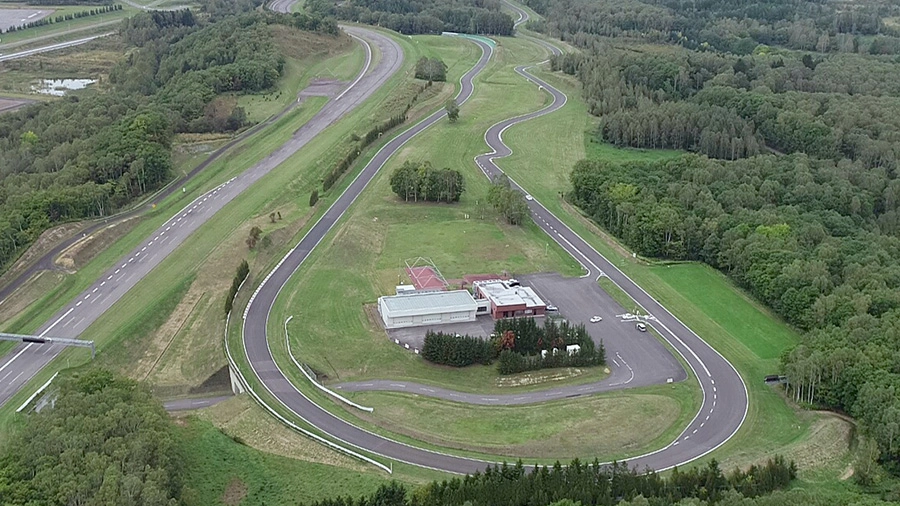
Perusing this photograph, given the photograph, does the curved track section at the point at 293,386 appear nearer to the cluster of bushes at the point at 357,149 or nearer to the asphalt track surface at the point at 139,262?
the cluster of bushes at the point at 357,149

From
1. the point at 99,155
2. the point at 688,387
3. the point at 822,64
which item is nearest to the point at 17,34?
the point at 99,155

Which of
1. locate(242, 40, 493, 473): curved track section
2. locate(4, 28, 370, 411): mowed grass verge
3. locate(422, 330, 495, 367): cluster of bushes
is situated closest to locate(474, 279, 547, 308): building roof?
locate(422, 330, 495, 367): cluster of bushes

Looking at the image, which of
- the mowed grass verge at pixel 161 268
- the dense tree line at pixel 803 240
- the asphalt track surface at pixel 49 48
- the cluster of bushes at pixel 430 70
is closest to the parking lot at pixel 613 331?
the dense tree line at pixel 803 240

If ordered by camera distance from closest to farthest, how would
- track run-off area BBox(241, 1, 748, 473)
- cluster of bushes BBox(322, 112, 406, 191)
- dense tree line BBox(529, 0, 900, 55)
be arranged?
track run-off area BBox(241, 1, 748, 473)
cluster of bushes BBox(322, 112, 406, 191)
dense tree line BBox(529, 0, 900, 55)

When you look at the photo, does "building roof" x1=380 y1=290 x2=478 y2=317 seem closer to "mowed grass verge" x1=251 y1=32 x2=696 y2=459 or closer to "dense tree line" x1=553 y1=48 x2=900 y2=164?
"mowed grass verge" x1=251 y1=32 x2=696 y2=459

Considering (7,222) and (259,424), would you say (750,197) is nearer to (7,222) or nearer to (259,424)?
(259,424)

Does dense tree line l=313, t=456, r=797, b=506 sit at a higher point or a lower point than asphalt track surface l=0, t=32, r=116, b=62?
lower
